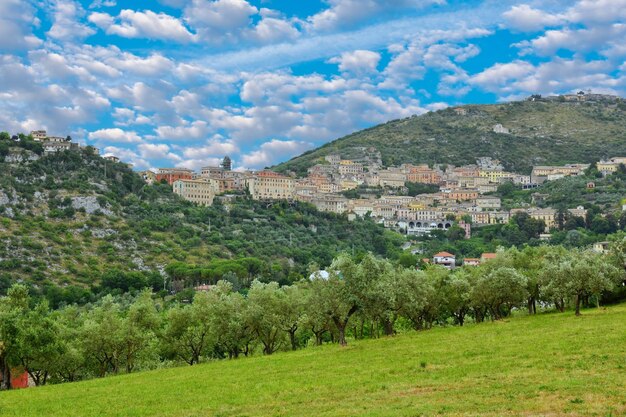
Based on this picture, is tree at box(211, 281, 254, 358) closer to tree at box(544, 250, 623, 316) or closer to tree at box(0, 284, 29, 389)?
tree at box(0, 284, 29, 389)

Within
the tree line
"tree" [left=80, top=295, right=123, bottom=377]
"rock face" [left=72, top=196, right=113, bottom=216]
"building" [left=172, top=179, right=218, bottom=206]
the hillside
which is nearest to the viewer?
the tree line

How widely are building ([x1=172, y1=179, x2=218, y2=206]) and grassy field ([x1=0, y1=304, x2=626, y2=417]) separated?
508ft

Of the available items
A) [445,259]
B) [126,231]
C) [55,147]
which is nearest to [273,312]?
[126,231]

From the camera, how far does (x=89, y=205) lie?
149625 mm

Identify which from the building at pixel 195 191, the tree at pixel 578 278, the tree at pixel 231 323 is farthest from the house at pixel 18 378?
the building at pixel 195 191

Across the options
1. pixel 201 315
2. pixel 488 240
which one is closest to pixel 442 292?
pixel 201 315

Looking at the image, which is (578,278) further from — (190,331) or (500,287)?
(190,331)

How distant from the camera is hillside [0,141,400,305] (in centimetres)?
11962

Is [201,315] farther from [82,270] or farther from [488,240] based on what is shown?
[488,240]

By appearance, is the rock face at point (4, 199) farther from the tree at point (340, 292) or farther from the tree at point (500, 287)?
the tree at point (500, 287)

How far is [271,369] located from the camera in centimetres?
3719

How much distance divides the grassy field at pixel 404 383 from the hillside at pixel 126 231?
73094 mm

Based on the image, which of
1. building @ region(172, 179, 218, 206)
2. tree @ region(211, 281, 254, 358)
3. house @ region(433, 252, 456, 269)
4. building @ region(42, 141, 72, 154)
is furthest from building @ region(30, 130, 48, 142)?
tree @ region(211, 281, 254, 358)

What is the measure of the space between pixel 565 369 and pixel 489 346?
371 inches
